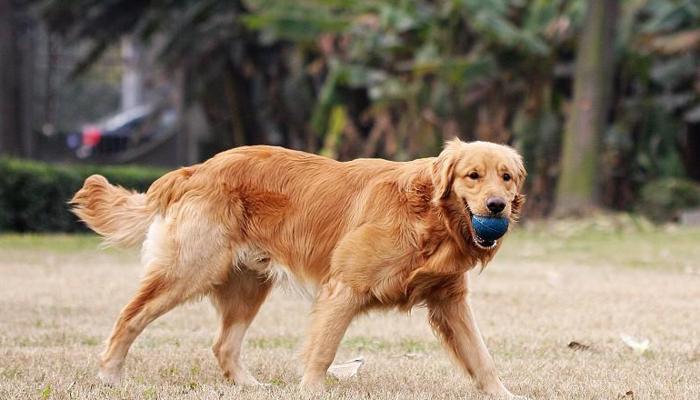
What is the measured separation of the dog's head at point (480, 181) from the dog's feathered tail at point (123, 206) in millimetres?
1573

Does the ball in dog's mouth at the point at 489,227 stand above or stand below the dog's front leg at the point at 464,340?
above

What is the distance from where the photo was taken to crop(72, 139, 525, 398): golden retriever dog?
225 inches

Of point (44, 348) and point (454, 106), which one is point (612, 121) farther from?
point (44, 348)

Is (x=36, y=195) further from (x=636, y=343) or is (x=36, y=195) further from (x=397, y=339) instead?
(x=636, y=343)

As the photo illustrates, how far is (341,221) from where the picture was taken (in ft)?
20.0

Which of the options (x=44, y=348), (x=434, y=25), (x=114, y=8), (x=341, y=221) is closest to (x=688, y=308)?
(x=341, y=221)

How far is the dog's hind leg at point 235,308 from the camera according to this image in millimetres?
6523

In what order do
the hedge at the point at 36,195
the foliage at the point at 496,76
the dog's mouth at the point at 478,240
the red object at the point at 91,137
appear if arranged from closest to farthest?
the dog's mouth at the point at 478,240 → the hedge at the point at 36,195 → the foliage at the point at 496,76 → the red object at the point at 91,137

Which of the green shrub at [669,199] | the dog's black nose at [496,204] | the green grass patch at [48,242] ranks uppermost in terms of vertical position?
the dog's black nose at [496,204]

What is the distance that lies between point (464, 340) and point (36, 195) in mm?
13722

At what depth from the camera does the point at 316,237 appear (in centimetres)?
613

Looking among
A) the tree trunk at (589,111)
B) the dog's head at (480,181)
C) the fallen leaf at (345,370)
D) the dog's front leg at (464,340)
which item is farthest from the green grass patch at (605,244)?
the dog's head at (480,181)

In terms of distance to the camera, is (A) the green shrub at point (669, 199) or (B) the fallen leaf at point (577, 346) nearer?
(B) the fallen leaf at point (577, 346)

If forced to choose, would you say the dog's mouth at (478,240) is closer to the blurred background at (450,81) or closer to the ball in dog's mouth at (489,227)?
the ball in dog's mouth at (489,227)
